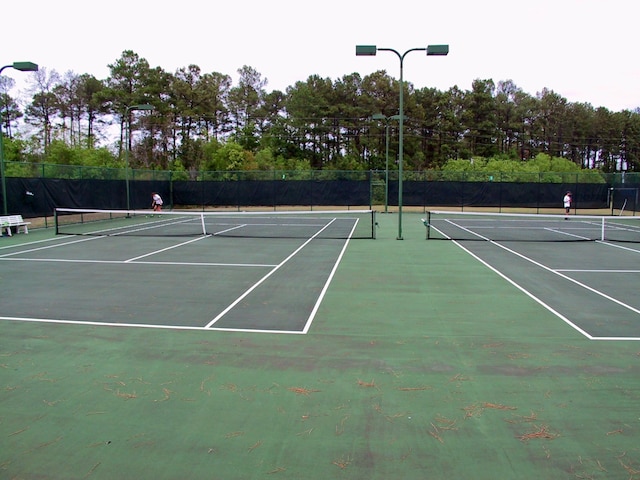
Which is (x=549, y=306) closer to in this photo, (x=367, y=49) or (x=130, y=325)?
(x=130, y=325)

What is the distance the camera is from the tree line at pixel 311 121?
2341 inches

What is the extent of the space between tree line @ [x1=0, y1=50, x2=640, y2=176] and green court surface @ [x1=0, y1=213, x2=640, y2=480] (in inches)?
1656

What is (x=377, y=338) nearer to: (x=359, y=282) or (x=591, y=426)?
(x=591, y=426)

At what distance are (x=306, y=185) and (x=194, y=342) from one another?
101 feet

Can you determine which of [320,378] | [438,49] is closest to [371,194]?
[438,49]

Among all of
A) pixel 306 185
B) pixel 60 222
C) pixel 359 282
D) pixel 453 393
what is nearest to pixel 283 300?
pixel 359 282

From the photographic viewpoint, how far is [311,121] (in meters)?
65.8

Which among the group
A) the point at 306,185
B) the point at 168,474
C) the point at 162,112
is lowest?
the point at 168,474

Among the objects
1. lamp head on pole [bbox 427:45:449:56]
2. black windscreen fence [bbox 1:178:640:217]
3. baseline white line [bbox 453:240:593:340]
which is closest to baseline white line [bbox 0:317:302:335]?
baseline white line [bbox 453:240:593:340]

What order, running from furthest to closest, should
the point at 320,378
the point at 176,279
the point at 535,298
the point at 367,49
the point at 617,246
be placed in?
the point at 617,246, the point at 367,49, the point at 176,279, the point at 535,298, the point at 320,378

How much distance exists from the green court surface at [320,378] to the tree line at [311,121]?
138 ft

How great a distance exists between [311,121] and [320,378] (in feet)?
206

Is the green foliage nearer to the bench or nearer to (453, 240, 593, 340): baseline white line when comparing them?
(453, 240, 593, 340): baseline white line

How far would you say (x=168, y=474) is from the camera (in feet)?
11.5
